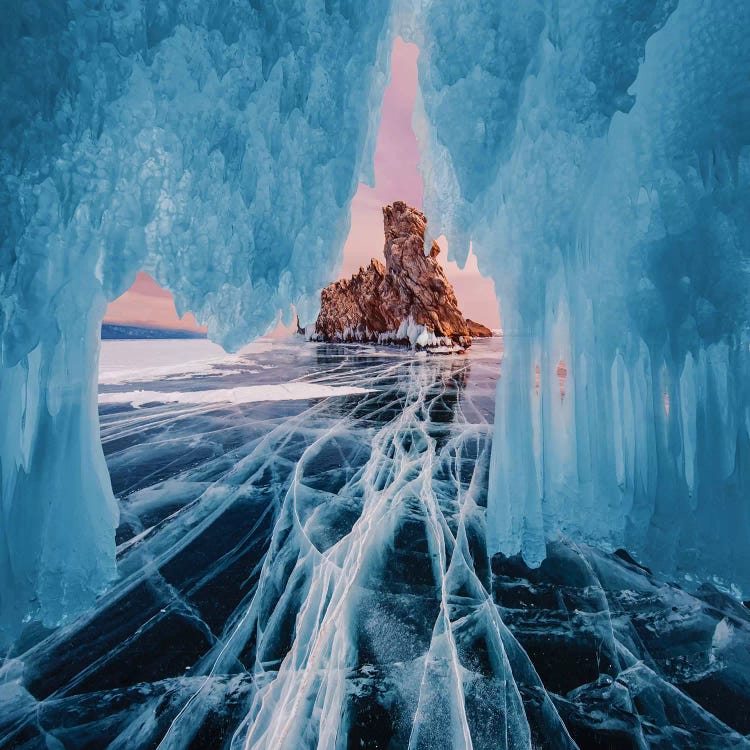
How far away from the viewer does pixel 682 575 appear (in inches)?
113

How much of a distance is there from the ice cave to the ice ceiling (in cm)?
2

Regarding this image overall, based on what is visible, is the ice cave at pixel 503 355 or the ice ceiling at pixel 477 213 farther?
the ice ceiling at pixel 477 213

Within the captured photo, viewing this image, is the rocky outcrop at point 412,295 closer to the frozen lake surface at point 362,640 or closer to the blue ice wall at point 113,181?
the frozen lake surface at point 362,640

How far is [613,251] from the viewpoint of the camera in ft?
9.98

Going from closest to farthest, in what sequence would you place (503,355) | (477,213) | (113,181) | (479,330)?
(113,181) < (503,355) < (477,213) < (479,330)

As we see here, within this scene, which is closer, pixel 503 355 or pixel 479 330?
pixel 503 355

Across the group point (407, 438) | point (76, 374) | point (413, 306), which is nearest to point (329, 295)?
point (413, 306)

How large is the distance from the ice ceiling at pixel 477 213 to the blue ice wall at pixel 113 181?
2 centimetres

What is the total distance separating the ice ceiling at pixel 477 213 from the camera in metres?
2.33

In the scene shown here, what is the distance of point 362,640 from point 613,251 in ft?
12.9

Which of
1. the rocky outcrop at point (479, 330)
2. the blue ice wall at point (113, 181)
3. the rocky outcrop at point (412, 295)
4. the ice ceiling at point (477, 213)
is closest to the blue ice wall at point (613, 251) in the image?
the ice ceiling at point (477, 213)

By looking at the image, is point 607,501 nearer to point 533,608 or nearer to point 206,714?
point 533,608

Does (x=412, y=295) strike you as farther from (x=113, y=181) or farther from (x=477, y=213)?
(x=113, y=181)

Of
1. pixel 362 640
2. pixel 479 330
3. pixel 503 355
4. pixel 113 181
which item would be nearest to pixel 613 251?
pixel 503 355
